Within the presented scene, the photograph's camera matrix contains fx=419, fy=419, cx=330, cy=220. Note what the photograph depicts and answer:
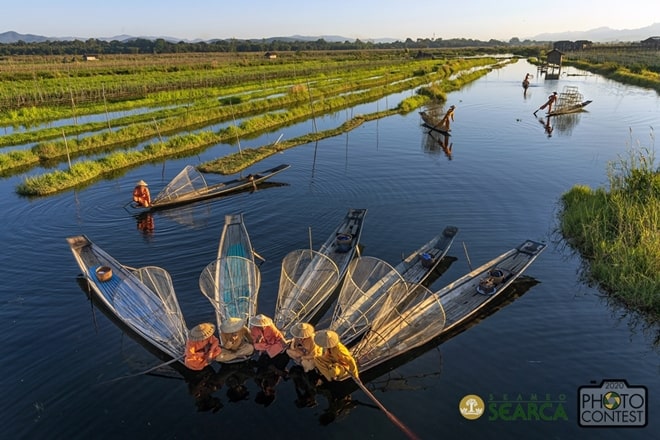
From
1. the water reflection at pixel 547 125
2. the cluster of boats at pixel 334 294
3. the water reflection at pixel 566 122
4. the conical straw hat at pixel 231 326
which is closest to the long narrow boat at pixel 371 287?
the cluster of boats at pixel 334 294

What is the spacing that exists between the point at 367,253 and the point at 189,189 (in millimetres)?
8842

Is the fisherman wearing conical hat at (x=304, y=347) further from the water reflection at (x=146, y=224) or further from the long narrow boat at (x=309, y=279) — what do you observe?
the water reflection at (x=146, y=224)

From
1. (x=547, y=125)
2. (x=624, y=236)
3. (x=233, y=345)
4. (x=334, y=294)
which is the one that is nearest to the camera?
(x=233, y=345)

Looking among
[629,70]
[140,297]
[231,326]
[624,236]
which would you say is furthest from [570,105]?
[140,297]

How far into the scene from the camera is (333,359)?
8.17 m

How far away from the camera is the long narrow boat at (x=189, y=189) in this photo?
1753cm

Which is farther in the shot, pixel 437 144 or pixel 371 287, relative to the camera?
pixel 437 144

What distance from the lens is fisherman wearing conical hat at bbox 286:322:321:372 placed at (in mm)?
8234

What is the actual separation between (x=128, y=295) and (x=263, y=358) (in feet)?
13.7

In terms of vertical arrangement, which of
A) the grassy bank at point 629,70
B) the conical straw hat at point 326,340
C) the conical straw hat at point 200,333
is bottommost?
the conical straw hat at point 200,333

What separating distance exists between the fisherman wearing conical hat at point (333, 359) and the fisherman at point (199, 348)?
2204 mm

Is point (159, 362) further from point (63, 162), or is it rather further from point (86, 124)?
point (86, 124)

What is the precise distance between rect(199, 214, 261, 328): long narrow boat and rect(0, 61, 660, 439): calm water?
65 centimetres

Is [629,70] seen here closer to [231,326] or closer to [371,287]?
[371,287]
